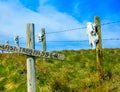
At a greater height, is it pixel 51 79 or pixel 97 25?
pixel 97 25

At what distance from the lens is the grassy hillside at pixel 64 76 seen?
15.1 m

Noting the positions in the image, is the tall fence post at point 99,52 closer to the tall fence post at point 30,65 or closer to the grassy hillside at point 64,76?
the grassy hillside at point 64,76

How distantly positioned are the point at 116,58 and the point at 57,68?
489 cm

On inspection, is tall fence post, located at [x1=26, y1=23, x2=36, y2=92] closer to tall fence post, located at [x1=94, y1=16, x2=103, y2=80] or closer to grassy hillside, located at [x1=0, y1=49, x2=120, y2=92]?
grassy hillside, located at [x1=0, y1=49, x2=120, y2=92]

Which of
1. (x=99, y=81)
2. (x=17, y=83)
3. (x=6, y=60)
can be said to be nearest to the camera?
(x=99, y=81)

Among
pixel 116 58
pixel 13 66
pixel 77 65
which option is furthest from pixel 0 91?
pixel 116 58

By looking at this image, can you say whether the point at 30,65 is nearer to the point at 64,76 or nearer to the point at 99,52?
the point at 99,52

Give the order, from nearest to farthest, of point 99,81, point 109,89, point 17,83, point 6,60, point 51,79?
1. point 109,89
2. point 99,81
3. point 51,79
4. point 17,83
5. point 6,60

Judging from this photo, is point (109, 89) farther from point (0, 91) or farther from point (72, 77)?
point (0, 91)

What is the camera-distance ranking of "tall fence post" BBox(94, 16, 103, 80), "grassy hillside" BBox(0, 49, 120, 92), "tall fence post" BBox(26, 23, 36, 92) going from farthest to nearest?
"tall fence post" BBox(94, 16, 103, 80), "grassy hillside" BBox(0, 49, 120, 92), "tall fence post" BBox(26, 23, 36, 92)

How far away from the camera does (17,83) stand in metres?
18.5

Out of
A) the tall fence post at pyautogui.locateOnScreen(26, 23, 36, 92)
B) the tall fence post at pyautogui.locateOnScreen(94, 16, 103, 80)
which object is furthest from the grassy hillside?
the tall fence post at pyautogui.locateOnScreen(26, 23, 36, 92)

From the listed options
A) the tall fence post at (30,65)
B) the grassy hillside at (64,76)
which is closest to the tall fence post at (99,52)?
the grassy hillside at (64,76)

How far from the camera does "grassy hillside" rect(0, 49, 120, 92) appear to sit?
15.1 metres
